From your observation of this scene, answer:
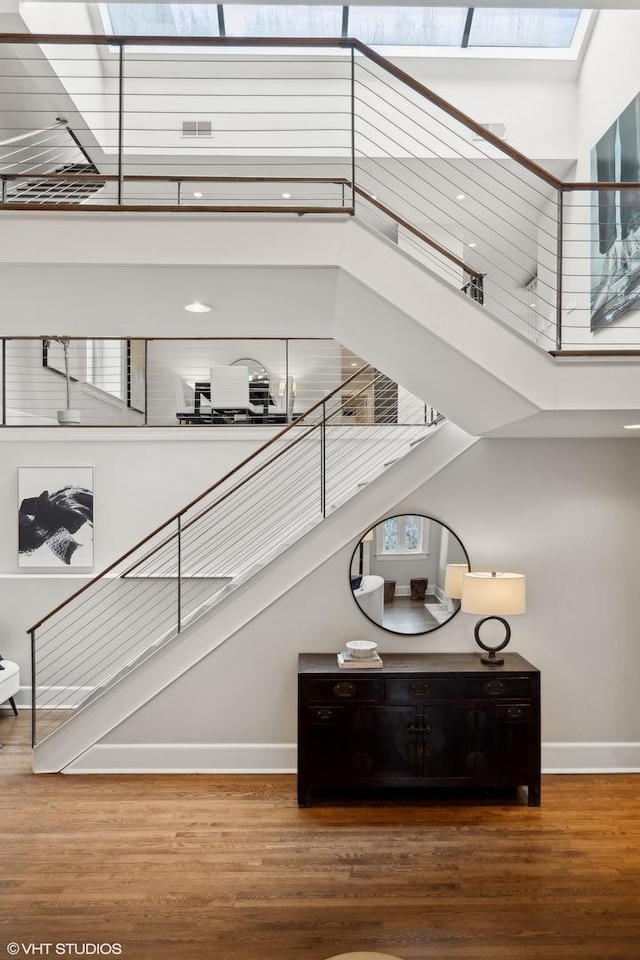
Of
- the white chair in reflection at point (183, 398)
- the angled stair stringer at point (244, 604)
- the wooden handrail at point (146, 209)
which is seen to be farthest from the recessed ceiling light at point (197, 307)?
the white chair in reflection at point (183, 398)

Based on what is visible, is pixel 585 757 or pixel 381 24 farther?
pixel 381 24

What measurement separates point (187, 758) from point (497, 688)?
2265mm

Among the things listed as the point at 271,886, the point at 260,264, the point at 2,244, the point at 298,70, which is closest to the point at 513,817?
the point at 271,886

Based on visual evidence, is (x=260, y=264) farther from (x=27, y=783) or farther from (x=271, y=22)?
(x=271, y=22)

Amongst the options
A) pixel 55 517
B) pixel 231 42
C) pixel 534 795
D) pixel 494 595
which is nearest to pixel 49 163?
pixel 55 517

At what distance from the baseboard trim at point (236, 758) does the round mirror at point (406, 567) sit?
1240mm

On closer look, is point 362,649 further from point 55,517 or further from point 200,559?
point 55,517

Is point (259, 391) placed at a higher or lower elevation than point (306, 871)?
higher

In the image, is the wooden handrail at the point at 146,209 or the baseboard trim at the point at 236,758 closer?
the wooden handrail at the point at 146,209

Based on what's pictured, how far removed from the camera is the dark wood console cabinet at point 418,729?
4.28 metres

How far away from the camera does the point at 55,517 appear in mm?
6395

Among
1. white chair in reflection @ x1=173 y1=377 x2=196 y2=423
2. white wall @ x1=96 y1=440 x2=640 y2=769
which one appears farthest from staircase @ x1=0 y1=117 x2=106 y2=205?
white wall @ x1=96 y1=440 x2=640 y2=769

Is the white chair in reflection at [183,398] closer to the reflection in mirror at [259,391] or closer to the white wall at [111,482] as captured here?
the reflection in mirror at [259,391]

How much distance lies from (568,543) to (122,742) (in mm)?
3564
